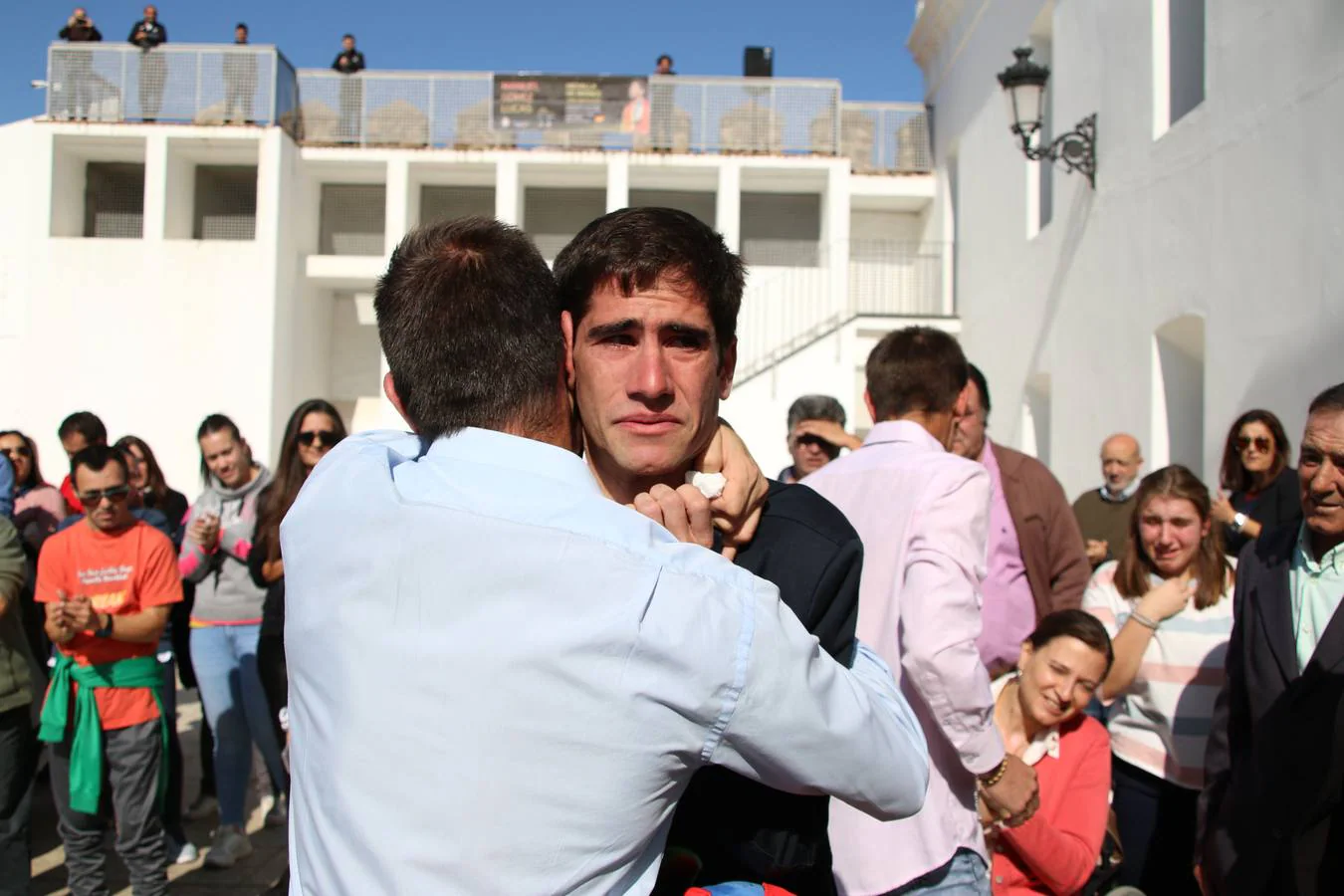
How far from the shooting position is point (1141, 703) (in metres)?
4.12

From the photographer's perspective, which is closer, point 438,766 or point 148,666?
point 438,766

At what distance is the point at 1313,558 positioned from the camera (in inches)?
127

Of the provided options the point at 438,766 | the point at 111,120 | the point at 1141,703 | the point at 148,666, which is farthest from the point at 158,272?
the point at 438,766

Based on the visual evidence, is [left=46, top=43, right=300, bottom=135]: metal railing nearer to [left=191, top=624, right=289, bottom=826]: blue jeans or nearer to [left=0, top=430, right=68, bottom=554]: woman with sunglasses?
[left=0, top=430, right=68, bottom=554]: woman with sunglasses

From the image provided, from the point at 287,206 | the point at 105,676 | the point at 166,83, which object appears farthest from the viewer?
the point at 287,206

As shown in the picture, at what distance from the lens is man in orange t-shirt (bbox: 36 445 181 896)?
14.9ft

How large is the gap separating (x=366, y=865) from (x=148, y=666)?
3899 millimetres

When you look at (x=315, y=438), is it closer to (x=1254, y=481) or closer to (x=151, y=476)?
(x=151, y=476)

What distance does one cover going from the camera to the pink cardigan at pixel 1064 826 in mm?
3189

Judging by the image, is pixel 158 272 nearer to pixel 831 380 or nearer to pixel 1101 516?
pixel 831 380

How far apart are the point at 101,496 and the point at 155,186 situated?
58.8ft

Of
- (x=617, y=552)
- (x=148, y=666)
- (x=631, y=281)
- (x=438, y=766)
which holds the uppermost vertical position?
(x=631, y=281)

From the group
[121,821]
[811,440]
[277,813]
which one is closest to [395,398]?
[121,821]

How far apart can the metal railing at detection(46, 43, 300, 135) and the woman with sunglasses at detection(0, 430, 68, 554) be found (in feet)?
48.7
